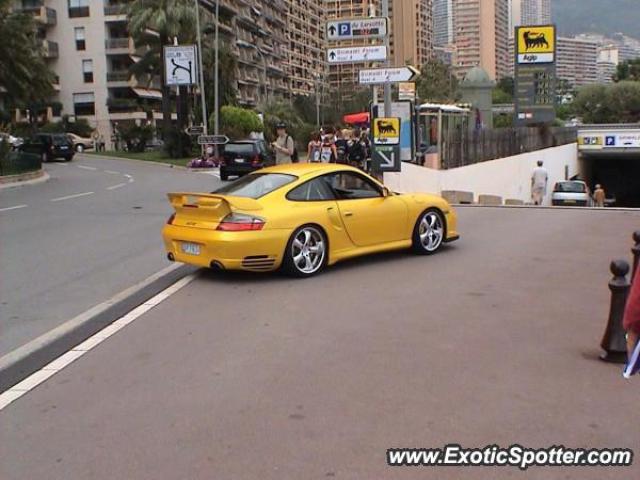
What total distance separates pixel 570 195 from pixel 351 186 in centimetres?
2663

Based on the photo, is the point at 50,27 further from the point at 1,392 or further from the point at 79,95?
the point at 1,392

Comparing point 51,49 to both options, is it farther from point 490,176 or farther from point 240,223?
point 240,223

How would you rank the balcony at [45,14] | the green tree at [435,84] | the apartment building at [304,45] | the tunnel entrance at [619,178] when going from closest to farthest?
the tunnel entrance at [619,178] → the green tree at [435,84] → the balcony at [45,14] → the apartment building at [304,45]

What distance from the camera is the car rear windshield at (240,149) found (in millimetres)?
28875

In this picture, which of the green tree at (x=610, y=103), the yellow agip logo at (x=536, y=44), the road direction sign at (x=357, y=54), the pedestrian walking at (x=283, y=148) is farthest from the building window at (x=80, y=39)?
the road direction sign at (x=357, y=54)

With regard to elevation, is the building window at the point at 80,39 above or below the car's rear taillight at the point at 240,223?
above

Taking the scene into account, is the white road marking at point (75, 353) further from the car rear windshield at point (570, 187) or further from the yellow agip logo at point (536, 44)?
the yellow agip logo at point (536, 44)

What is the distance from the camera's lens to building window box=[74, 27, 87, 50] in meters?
74.6

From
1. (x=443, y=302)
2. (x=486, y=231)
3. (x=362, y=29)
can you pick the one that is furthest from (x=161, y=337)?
(x=362, y=29)

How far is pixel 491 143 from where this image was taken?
107 feet

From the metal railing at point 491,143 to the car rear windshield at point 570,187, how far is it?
277 centimetres

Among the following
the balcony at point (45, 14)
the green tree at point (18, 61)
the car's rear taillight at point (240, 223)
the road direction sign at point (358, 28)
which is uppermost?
the balcony at point (45, 14)

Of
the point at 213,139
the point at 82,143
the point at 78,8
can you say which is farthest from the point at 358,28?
the point at 78,8

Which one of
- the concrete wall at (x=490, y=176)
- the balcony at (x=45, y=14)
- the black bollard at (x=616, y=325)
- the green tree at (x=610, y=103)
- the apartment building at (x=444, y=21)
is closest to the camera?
the black bollard at (x=616, y=325)
